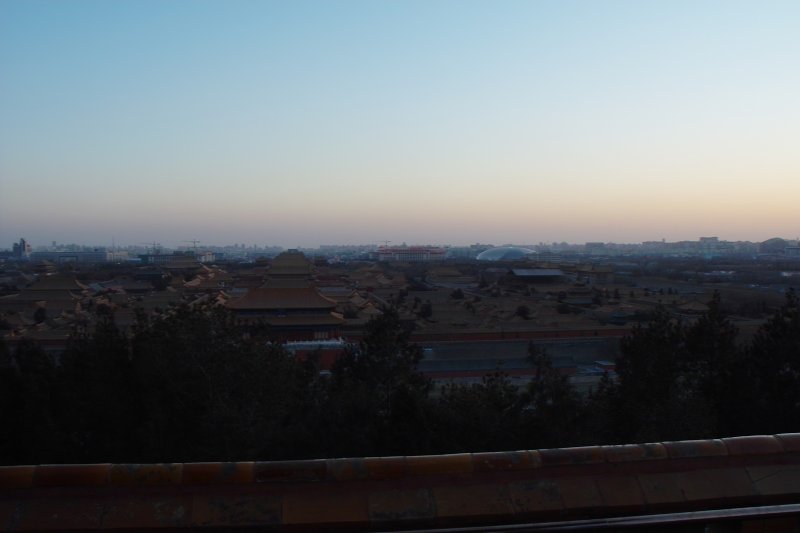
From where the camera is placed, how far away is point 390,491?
2.31m

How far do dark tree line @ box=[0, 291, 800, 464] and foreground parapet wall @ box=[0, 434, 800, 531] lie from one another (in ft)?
8.12

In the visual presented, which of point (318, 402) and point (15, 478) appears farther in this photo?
point (318, 402)

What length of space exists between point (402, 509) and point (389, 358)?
15.6ft

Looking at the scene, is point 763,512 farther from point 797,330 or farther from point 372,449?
point 797,330

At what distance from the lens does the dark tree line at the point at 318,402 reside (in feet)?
16.8

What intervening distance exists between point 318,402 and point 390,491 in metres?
3.52

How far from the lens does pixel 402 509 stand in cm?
224

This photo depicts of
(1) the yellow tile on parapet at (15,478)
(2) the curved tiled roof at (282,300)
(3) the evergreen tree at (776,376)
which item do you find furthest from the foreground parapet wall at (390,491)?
(2) the curved tiled roof at (282,300)

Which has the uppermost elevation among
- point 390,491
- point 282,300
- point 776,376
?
point 390,491

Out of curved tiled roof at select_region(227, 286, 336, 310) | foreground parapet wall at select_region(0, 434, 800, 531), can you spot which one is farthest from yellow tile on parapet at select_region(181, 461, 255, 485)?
curved tiled roof at select_region(227, 286, 336, 310)

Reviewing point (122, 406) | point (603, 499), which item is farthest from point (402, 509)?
point (122, 406)

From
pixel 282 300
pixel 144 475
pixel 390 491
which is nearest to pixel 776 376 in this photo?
pixel 390 491

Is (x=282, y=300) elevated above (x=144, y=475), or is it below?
below

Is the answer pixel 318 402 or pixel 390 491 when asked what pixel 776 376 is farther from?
pixel 390 491
